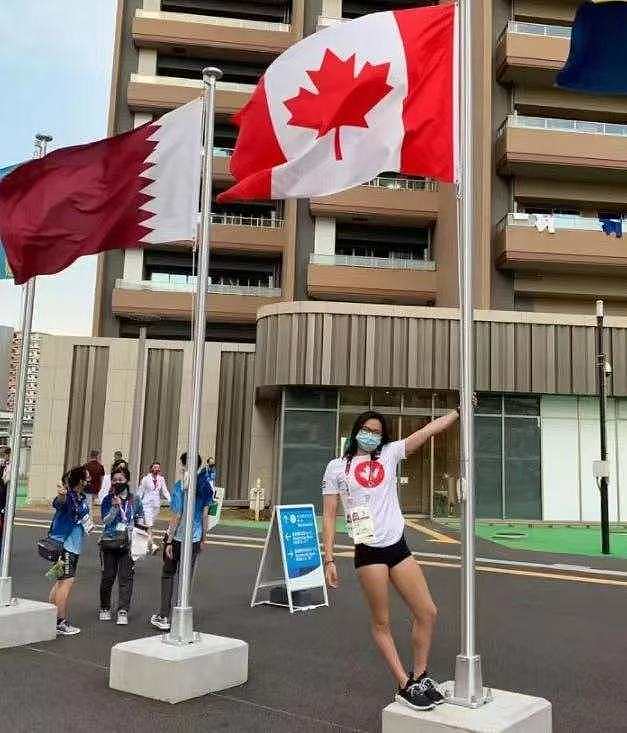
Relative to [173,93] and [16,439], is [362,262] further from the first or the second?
[16,439]

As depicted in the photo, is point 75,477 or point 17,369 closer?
point 75,477

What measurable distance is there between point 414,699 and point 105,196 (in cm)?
560

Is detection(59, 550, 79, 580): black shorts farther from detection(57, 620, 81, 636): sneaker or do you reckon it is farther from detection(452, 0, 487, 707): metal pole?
detection(452, 0, 487, 707): metal pole

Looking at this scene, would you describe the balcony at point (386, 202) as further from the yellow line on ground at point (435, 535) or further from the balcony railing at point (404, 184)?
the yellow line on ground at point (435, 535)

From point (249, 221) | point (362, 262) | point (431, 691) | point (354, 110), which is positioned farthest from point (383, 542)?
point (249, 221)

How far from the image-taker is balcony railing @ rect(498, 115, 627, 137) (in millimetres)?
28312

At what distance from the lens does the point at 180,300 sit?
31.7 metres

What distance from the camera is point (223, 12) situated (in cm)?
3603

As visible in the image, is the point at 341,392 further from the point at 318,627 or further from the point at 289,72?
the point at 289,72

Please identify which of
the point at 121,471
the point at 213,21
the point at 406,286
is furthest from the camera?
the point at 213,21

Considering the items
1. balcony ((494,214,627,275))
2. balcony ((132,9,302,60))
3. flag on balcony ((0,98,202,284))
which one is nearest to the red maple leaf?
flag on balcony ((0,98,202,284))

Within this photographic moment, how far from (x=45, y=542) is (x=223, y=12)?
112ft

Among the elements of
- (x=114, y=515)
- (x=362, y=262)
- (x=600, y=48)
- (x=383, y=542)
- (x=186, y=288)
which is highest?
(x=362, y=262)

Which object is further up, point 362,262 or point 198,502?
point 362,262
